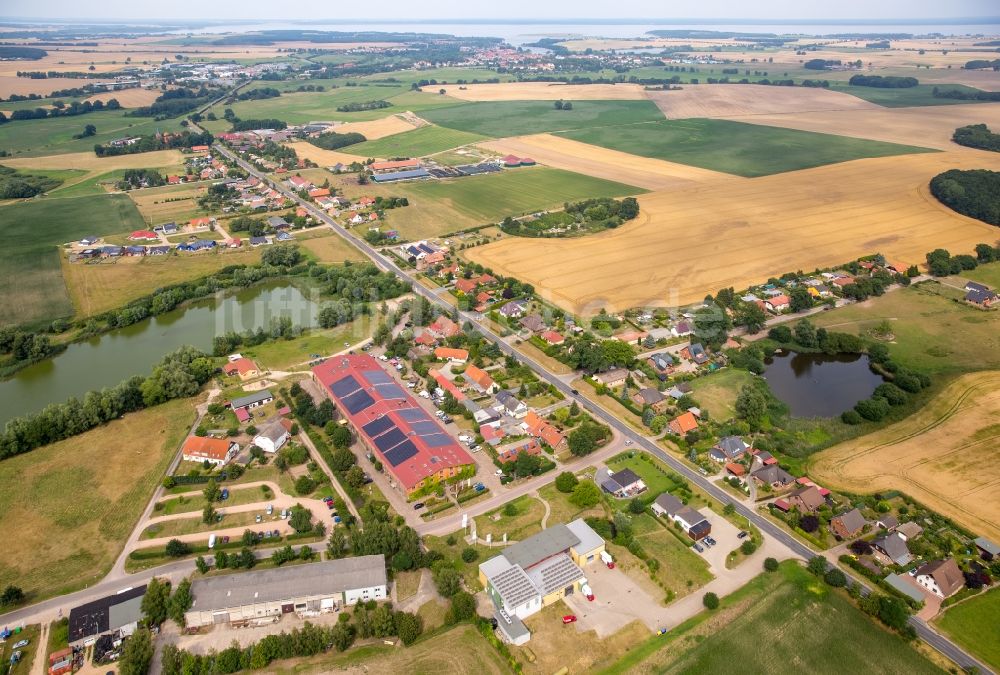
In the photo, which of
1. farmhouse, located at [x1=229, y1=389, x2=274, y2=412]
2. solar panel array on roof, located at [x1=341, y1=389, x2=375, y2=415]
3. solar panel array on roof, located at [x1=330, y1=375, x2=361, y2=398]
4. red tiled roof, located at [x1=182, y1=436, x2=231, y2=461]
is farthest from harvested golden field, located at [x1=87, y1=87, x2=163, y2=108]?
solar panel array on roof, located at [x1=341, y1=389, x2=375, y2=415]

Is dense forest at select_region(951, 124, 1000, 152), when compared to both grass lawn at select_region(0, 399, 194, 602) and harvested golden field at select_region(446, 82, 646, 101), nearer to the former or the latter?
harvested golden field at select_region(446, 82, 646, 101)

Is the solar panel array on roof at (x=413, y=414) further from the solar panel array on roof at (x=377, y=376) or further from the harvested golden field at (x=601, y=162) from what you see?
the harvested golden field at (x=601, y=162)

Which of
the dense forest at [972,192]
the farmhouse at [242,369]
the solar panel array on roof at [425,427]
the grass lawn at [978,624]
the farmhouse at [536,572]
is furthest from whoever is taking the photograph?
the dense forest at [972,192]

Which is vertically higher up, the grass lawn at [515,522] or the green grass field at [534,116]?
the green grass field at [534,116]

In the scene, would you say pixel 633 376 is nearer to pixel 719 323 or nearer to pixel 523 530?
pixel 719 323

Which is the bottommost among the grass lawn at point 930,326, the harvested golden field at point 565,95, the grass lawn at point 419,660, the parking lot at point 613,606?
the grass lawn at point 419,660

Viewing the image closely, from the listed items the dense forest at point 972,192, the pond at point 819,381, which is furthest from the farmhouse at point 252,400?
the dense forest at point 972,192

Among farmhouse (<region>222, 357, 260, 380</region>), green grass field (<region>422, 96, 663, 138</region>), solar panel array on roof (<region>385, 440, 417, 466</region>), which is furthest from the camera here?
green grass field (<region>422, 96, 663, 138</region>)
